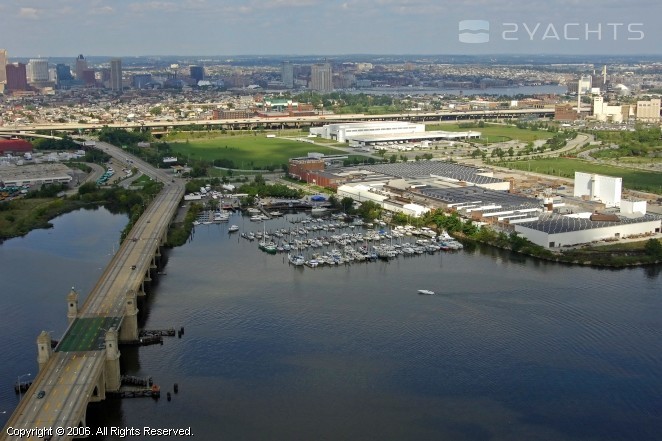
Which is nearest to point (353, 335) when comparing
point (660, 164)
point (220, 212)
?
point (220, 212)

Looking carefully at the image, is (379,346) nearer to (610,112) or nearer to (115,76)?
(610,112)

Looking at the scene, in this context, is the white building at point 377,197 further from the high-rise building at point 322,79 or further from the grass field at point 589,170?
the high-rise building at point 322,79

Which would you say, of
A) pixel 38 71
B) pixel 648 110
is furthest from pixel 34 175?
pixel 38 71

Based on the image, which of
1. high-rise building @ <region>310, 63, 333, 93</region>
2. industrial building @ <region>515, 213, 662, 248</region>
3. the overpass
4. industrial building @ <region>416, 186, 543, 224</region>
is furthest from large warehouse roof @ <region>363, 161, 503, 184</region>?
high-rise building @ <region>310, 63, 333, 93</region>

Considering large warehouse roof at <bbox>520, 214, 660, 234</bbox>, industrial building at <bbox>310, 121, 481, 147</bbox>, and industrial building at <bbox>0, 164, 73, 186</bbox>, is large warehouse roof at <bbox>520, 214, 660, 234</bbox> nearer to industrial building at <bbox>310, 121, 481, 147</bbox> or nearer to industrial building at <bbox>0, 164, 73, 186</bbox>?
industrial building at <bbox>0, 164, 73, 186</bbox>

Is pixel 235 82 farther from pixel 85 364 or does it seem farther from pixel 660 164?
pixel 85 364

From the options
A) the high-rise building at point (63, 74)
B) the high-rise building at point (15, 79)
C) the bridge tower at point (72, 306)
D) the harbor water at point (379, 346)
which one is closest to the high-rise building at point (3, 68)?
the high-rise building at point (15, 79)
